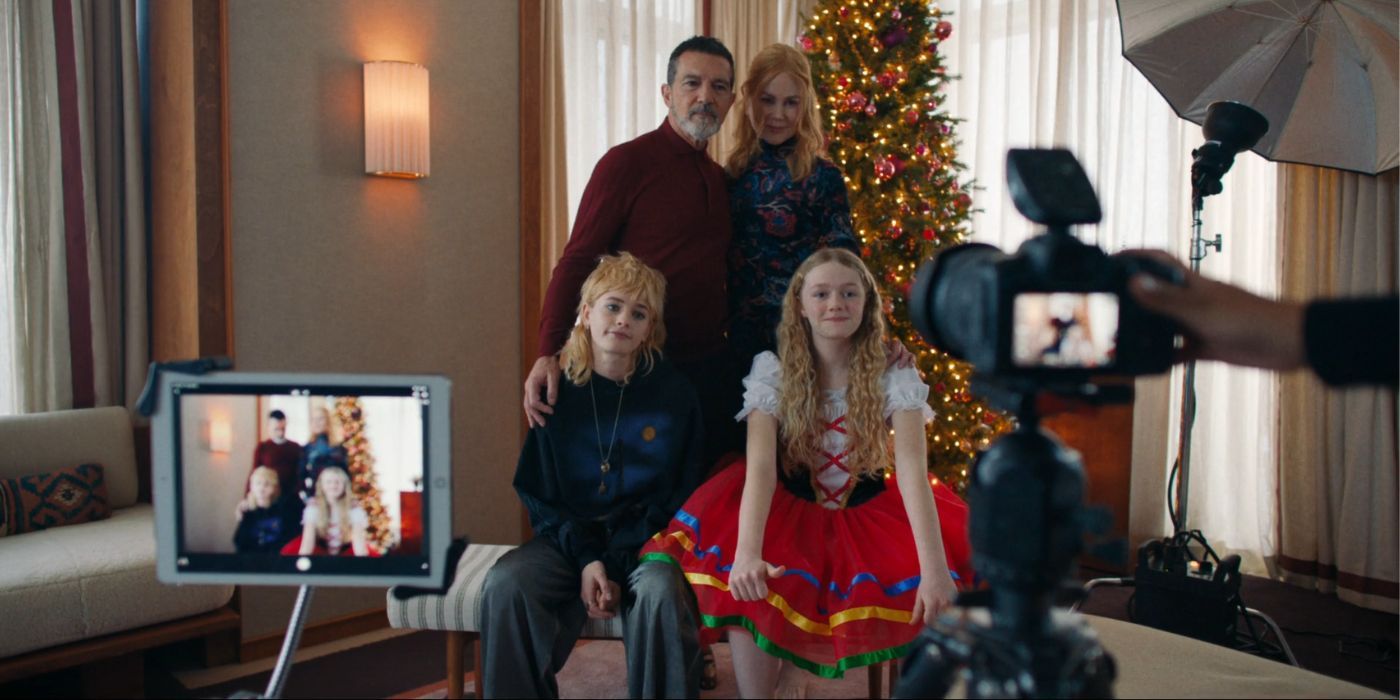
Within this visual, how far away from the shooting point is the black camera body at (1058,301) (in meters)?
0.56

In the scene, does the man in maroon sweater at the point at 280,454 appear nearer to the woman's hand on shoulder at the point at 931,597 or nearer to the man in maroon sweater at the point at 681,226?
the woman's hand on shoulder at the point at 931,597

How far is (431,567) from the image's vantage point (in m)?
0.87

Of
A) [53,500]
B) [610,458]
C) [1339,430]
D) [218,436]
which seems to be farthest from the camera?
[1339,430]

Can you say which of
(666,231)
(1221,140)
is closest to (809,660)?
(666,231)

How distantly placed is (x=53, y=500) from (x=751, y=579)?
206cm

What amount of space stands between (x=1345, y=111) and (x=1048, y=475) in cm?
327

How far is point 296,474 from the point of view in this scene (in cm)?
89

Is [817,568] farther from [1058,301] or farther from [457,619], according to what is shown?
[1058,301]

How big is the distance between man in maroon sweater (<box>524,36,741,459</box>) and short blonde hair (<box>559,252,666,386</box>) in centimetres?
11

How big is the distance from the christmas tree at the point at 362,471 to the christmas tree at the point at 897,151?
9.55ft

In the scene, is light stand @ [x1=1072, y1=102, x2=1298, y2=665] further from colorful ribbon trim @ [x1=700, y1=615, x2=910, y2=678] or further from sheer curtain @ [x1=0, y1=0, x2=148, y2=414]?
sheer curtain @ [x1=0, y1=0, x2=148, y2=414]

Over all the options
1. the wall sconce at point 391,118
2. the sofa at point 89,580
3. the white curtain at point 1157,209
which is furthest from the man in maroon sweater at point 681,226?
the white curtain at point 1157,209

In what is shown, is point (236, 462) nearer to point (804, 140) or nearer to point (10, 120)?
point (804, 140)

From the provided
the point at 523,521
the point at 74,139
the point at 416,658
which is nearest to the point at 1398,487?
the point at 523,521
